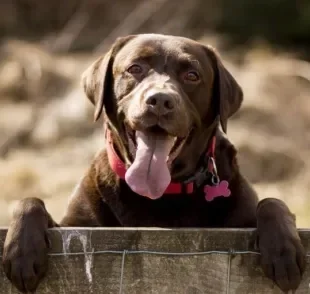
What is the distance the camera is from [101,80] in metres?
4.87

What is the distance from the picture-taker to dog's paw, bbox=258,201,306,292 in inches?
A: 151

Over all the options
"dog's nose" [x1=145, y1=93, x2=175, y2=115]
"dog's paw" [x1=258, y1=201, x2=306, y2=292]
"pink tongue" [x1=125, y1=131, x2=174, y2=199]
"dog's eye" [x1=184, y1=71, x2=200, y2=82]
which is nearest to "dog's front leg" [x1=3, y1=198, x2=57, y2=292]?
"pink tongue" [x1=125, y1=131, x2=174, y2=199]

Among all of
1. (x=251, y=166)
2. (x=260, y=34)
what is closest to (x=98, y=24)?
(x=260, y=34)

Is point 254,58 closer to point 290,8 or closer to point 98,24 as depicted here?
point 290,8

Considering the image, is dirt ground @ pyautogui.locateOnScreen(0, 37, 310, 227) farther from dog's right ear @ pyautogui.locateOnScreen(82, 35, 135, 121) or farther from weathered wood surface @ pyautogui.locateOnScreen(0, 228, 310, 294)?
weathered wood surface @ pyautogui.locateOnScreen(0, 228, 310, 294)

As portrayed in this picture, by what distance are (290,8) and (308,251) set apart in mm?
13565

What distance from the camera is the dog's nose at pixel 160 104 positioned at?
4426 millimetres

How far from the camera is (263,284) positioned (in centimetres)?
387

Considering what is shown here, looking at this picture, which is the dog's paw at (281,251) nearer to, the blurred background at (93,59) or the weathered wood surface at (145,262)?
the weathered wood surface at (145,262)

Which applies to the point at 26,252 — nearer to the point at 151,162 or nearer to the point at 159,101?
the point at 151,162

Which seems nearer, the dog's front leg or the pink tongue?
the dog's front leg

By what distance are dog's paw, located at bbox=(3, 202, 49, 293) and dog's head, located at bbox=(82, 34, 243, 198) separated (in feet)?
1.96

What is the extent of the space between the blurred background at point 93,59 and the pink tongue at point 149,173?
3.58m

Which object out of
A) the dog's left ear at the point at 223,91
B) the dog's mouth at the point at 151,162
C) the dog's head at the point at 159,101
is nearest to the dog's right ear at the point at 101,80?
the dog's head at the point at 159,101
